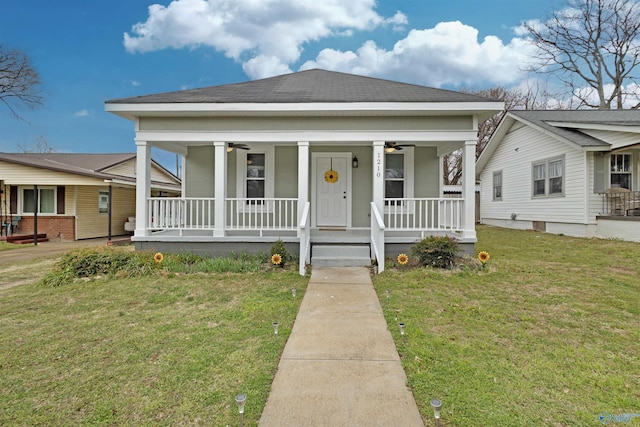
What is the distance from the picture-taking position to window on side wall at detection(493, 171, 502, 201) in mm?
15344

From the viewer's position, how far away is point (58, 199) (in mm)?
12586

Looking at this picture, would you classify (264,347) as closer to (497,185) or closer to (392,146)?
(392,146)

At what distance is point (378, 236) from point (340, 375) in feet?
12.7

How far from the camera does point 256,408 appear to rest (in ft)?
7.10

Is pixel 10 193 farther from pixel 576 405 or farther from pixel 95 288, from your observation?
pixel 576 405

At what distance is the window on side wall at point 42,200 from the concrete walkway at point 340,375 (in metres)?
13.8

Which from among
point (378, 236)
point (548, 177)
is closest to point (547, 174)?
point (548, 177)

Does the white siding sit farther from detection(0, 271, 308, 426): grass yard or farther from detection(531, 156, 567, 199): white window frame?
detection(0, 271, 308, 426): grass yard

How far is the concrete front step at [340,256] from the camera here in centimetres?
652

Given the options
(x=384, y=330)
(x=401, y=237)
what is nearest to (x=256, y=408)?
(x=384, y=330)

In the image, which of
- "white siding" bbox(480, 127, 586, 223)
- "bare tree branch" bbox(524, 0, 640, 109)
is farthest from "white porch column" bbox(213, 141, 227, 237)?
"bare tree branch" bbox(524, 0, 640, 109)

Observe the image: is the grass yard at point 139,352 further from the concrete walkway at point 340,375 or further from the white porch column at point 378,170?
the white porch column at point 378,170

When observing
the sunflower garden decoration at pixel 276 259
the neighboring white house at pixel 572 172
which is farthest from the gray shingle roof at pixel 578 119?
the sunflower garden decoration at pixel 276 259

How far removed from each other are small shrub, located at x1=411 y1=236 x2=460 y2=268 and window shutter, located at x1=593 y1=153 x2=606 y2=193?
7.57 m
